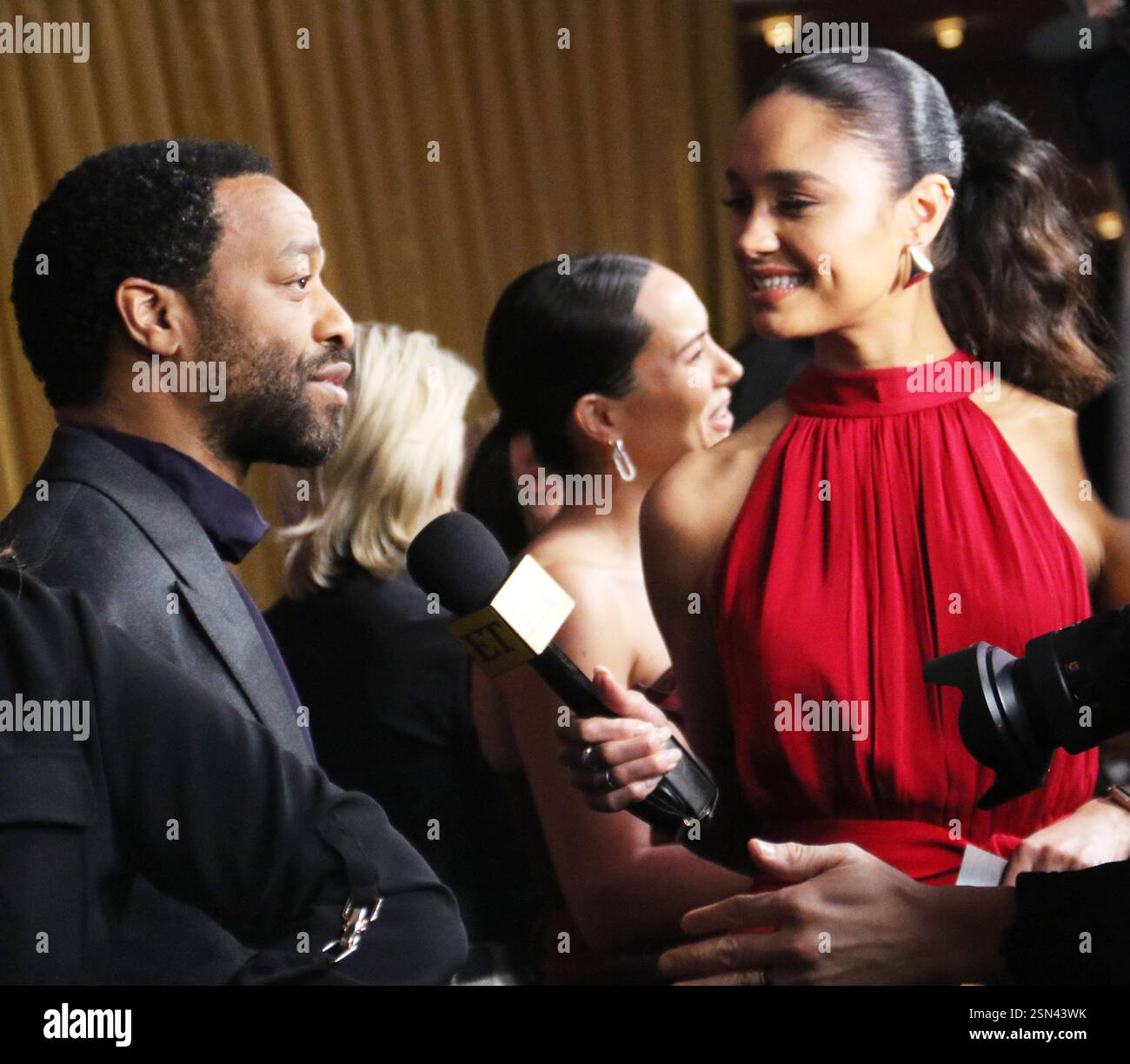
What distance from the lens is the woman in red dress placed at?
1.43m

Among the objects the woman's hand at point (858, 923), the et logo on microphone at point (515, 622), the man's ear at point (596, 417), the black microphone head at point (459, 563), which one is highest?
the man's ear at point (596, 417)

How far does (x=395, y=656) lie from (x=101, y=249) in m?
0.55

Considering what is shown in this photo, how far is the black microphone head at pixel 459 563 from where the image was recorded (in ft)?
4.34

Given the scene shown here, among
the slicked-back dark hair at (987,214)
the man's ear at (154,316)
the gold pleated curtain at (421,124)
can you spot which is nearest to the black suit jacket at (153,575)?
the man's ear at (154,316)

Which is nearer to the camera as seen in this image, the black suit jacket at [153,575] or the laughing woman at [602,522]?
the black suit jacket at [153,575]

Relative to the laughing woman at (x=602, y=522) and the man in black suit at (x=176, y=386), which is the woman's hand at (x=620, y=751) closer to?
the laughing woman at (x=602, y=522)

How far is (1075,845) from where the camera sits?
4.64 ft

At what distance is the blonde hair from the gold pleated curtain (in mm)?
59

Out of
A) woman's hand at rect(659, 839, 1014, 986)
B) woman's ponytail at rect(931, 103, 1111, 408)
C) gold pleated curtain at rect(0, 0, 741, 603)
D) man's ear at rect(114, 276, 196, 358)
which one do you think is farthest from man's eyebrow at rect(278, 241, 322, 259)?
woman's hand at rect(659, 839, 1014, 986)

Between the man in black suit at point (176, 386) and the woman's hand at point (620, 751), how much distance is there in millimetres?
272

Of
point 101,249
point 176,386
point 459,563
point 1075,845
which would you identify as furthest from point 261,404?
point 1075,845

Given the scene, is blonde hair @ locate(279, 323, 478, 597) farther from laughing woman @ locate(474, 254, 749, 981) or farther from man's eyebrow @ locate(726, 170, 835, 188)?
man's eyebrow @ locate(726, 170, 835, 188)

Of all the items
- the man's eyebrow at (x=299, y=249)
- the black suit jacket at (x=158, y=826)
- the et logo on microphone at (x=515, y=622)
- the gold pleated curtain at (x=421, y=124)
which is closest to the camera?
the black suit jacket at (x=158, y=826)

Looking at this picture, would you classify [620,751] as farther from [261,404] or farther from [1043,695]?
[261,404]
